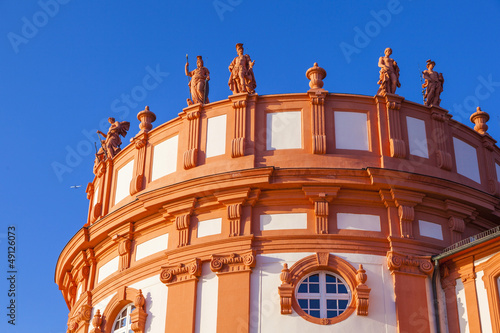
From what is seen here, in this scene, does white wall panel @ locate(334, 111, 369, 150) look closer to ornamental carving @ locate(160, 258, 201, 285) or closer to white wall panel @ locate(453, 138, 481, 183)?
white wall panel @ locate(453, 138, 481, 183)

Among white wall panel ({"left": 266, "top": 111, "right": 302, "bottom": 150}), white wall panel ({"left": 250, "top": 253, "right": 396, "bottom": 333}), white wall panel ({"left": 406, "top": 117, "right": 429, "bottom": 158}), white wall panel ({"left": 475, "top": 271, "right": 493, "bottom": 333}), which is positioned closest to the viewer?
white wall panel ({"left": 475, "top": 271, "right": 493, "bottom": 333})

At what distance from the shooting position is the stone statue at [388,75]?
26.9 meters

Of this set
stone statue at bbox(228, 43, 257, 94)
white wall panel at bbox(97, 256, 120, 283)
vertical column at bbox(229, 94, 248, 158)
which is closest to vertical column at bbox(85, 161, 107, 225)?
white wall panel at bbox(97, 256, 120, 283)

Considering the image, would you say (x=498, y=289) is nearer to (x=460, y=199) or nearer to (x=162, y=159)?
(x=460, y=199)

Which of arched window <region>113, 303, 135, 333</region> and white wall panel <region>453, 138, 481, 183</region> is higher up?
white wall panel <region>453, 138, 481, 183</region>

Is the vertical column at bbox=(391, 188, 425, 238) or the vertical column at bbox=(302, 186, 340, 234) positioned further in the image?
the vertical column at bbox=(391, 188, 425, 238)

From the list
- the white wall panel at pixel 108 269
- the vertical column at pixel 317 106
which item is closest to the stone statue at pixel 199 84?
the vertical column at pixel 317 106

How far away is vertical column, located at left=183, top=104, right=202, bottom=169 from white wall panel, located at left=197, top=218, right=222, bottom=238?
2.07m

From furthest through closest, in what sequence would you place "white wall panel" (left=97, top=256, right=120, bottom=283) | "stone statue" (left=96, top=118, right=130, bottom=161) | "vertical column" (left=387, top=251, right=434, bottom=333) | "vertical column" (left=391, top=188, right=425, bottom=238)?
"stone statue" (left=96, top=118, right=130, bottom=161) → "white wall panel" (left=97, top=256, right=120, bottom=283) → "vertical column" (left=391, top=188, right=425, bottom=238) → "vertical column" (left=387, top=251, right=434, bottom=333)

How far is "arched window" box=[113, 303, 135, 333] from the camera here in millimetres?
25391

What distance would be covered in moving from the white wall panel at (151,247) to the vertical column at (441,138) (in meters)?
8.90

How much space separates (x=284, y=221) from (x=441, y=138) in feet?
20.0

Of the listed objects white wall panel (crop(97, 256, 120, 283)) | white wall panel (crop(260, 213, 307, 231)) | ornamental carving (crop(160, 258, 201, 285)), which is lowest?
ornamental carving (crop(160, 258, 201, 285))

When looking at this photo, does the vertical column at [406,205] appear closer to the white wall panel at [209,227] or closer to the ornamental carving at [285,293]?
the ornamental carving at [285,293]
